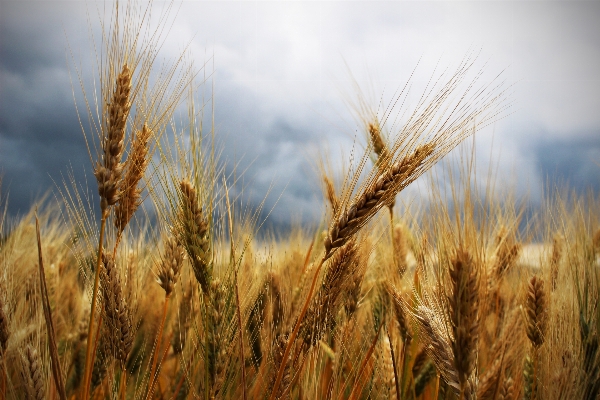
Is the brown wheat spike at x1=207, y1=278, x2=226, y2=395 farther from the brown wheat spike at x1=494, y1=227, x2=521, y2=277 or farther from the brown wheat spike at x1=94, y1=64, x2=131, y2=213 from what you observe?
the brown wheat spike at x1=494, y1=227, x2=521, y2=277

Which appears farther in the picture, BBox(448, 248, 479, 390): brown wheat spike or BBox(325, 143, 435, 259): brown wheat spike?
BBox(325, 143, 435, 259): brown wheat spike

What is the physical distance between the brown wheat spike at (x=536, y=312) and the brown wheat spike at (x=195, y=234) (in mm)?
1697

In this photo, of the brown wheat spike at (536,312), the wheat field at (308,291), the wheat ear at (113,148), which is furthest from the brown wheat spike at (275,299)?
the brown wheat spike at (536,312)

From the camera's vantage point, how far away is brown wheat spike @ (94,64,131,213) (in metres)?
1.47

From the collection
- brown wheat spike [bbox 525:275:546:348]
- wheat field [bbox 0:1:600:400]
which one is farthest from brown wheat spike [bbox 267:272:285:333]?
brown wheat spike [bbox 525:275:546:348]

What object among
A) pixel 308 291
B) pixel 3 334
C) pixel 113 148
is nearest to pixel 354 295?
pixel 308 291

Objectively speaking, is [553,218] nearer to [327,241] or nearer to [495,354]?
[495,354]

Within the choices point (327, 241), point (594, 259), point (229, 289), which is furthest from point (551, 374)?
point (229, 289)

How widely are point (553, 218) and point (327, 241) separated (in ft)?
5.86

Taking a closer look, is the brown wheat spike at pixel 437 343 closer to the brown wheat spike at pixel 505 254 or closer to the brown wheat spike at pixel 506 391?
the brown wheat spike at pixel 506 391

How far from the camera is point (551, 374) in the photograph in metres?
1.88

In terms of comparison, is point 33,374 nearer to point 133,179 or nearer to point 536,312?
point 133,179

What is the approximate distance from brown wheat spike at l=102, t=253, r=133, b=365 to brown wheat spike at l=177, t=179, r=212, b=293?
0.39 m

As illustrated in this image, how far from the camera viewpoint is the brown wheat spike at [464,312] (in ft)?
4.37
